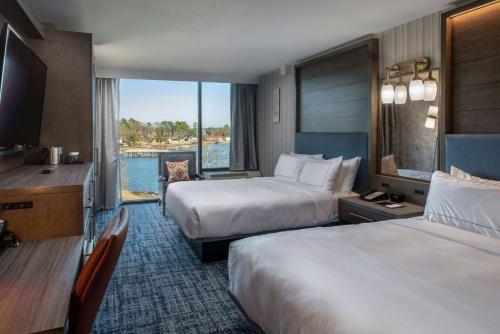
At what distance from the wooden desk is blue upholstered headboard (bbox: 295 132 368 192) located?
327cm

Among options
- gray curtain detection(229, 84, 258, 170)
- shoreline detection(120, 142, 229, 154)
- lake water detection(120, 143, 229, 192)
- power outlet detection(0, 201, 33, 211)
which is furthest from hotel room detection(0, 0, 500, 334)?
gray curtain detection(229, 84, 258, 170)

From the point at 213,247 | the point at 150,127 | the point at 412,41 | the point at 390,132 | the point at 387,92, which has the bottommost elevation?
the point at 213,247

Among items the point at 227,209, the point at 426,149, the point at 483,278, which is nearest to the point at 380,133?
the point at 426,149

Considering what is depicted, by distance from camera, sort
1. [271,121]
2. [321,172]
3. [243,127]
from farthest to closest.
Answer: [243,127], [271,121], [321,172]

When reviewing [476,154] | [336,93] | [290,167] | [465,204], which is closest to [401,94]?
[476,154]

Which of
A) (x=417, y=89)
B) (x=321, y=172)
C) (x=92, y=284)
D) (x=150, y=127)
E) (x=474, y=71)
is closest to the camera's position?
(x=92, y=284)

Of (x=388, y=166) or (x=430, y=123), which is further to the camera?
(x=388, y=166)

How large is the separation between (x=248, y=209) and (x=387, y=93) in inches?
74.8

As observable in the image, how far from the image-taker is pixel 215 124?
7.13 metres

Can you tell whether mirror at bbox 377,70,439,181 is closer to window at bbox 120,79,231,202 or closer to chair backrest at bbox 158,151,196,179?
chair backrest at bbox 158,151,196,179

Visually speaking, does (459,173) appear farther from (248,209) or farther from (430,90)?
(248,209)

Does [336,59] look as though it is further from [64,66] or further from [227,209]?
[64,66]

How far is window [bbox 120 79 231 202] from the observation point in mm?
6598

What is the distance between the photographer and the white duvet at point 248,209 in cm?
352
